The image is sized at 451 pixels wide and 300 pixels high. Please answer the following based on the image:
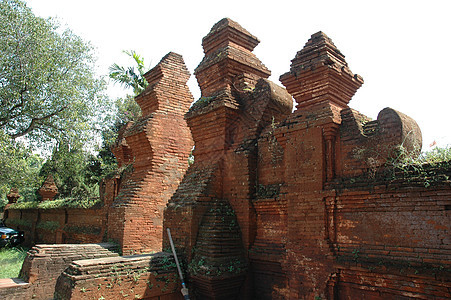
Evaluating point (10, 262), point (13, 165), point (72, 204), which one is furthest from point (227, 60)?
point (10, 262)

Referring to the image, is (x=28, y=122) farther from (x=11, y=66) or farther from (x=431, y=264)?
(x=431, y=264)

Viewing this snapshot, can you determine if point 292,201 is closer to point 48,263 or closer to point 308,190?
point 308,190

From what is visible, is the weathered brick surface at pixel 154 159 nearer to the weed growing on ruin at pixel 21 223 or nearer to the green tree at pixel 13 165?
the green tree at pixel 13 165

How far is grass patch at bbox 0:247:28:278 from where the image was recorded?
10.1 meters

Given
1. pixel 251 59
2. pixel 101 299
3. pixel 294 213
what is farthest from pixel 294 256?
pixel 251 59

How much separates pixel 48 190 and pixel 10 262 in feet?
20.8

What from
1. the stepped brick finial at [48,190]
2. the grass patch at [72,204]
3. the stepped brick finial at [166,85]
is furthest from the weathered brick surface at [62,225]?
the stepped brick finial at [166,85]

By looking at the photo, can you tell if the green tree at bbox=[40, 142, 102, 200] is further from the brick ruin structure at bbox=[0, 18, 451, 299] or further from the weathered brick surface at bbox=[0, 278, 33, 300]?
the brick ruin structure at bbox=[0, 18, 451, 299]

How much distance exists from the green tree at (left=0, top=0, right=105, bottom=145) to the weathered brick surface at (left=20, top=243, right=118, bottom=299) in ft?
19.6

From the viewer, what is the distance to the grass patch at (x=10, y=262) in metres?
10.1

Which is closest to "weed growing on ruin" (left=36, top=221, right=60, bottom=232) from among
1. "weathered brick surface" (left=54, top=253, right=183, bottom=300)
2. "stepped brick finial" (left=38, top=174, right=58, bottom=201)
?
"stepped brick finial" (left=38, top=174, right=58, bottom=201)

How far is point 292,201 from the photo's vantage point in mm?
5289

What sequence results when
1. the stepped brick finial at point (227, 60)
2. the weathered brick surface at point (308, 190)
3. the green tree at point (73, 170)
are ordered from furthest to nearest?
Answer: the green tree at point (73, 170)
the stepped brick finial at point (227, 60)
the weathered brick surface at point (308, 190)

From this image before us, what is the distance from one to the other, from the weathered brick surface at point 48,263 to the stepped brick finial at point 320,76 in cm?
572
